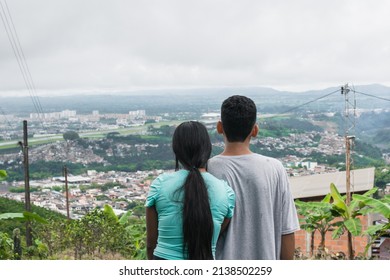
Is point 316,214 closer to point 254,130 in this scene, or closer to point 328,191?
point 328,191

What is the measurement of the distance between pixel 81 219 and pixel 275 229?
8.93ft

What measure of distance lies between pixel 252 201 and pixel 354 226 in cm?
183

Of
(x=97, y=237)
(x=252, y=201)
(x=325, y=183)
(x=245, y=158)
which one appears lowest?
(x=97, y=237)

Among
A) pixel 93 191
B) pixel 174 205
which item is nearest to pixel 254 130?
pixel 174 205

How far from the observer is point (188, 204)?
1.52 metres

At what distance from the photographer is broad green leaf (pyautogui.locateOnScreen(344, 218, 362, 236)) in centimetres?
322

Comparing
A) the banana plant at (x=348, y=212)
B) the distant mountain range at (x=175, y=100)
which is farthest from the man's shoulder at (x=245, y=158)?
the distant mountain range at (x=175, y=100)

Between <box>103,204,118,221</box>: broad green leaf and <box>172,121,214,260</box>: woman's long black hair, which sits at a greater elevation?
<box>172,121,214,260</box>: woman's long black hair

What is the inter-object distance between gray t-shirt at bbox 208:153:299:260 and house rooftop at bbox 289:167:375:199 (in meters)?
3.07

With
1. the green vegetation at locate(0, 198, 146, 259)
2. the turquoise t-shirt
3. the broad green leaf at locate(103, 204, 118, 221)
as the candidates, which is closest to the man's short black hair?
the turquoise t-shirt

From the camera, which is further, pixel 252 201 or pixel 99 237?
pixel 99 237

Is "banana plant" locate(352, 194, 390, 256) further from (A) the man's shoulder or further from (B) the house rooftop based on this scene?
(A) the man's shoulder

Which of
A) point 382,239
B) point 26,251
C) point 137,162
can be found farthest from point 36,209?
point 382,239
